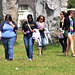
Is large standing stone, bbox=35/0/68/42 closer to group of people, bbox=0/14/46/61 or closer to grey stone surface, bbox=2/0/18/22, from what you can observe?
grey stone surface, bbox=2/0/18/22

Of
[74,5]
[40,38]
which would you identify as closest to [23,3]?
[74,5]

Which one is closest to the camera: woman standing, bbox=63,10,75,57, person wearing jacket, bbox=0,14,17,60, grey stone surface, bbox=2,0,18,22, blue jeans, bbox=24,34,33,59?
person wearing jacket, bbox=0,14,17,60

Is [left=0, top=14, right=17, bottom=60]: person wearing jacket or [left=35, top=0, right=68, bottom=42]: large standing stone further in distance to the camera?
[left=35, top=0, right=68, bottom=42]: large standing stone

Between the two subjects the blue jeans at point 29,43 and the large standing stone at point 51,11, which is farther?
the large standing stone at point 51,11

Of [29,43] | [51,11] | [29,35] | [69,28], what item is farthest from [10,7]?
[29,43]

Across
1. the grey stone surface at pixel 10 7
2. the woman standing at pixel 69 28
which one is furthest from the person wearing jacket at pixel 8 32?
the grey stone surface at pixel 10 7

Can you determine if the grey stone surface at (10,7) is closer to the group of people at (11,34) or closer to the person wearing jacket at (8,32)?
the group of people at (11,34)

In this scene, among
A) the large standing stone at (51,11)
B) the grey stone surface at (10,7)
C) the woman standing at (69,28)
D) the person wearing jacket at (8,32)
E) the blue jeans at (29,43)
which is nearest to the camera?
the person wearing jacket at (8,32)

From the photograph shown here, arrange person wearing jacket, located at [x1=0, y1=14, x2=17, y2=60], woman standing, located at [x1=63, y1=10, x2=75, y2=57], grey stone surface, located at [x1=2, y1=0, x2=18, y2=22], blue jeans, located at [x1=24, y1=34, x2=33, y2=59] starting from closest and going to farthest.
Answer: person wearing jacket, located at [x1=0, y1=14, x2=17, y2=60], blue jeans, located at [x1=24, y1=34, x2=33, y2=59], woman standing, located at [x1=63, y1=10, x2=75, y2=57], grey stone surface, located at [x1=2, y1=0, x2=18, y2=22]

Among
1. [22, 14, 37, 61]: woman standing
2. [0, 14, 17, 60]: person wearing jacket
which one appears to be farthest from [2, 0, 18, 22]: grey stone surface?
[0, 14, 17, 60]: person wearing jacket

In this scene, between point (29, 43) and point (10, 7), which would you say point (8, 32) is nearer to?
point (29, 43)

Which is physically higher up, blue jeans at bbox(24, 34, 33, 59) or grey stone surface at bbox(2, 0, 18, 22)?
grey stone surface at bbox(2, 0, 18, 22)

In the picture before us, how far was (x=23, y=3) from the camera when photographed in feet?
147

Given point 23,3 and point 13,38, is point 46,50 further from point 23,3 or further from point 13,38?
point 23,3
